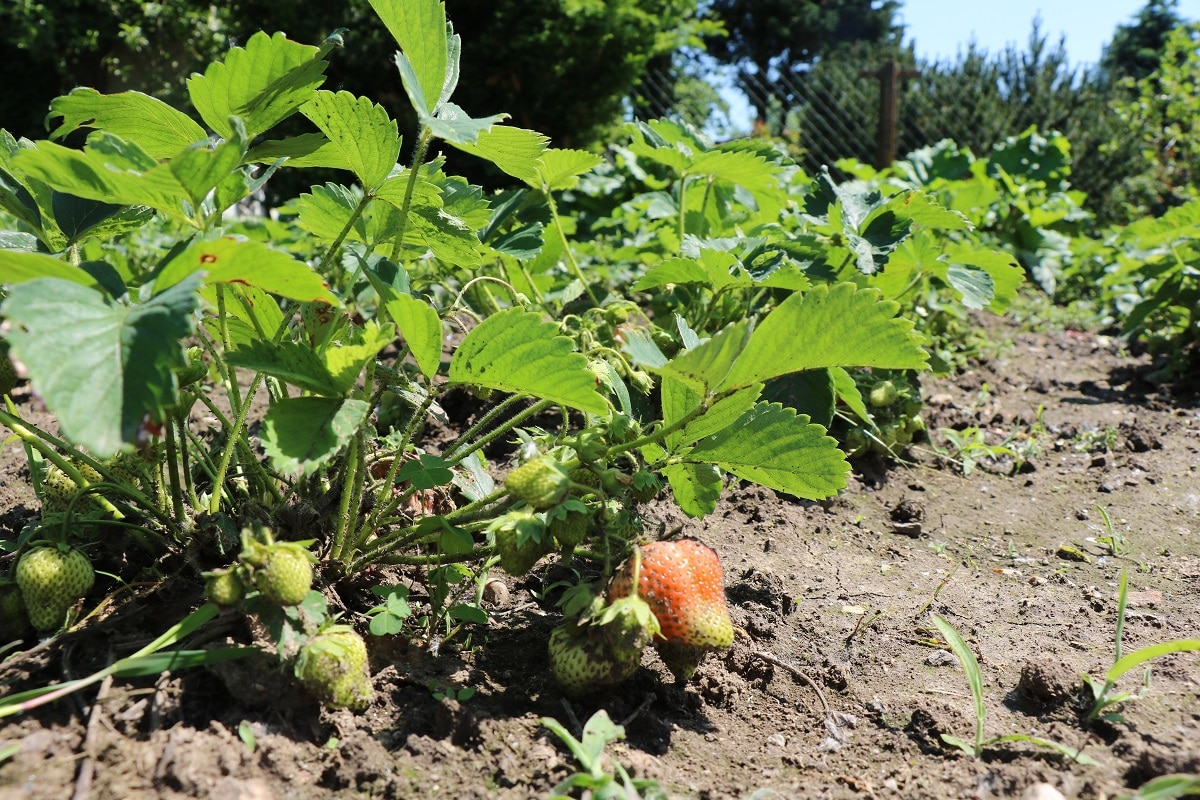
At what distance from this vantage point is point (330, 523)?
1.46 metres

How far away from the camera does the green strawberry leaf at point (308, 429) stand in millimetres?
1059

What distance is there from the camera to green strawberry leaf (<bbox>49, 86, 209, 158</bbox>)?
126 centimetres

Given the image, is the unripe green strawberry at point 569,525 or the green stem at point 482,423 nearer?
the unripe green strawberry at point 569,525

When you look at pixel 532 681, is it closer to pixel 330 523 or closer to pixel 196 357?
pixel 330 523

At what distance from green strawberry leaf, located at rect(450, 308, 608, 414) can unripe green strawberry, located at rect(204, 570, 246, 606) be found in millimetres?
373

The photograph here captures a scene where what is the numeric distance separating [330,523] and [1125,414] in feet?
9.32

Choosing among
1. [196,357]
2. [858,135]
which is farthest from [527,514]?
[858,135]

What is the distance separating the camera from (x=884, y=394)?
7.95 feet

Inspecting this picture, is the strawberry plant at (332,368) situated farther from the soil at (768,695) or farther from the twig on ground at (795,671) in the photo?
the twig on ground at (795,671)

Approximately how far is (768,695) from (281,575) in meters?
0.75

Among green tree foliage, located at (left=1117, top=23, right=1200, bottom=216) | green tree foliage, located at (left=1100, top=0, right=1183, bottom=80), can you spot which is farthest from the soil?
green tree foliage, located at (left=1100, top=0, right=1183, bottom=80)

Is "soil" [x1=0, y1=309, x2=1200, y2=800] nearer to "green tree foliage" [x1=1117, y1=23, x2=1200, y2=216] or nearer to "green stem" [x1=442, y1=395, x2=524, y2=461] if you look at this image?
"green stem" [x1=442, y1=395, x2=524, y2=461]

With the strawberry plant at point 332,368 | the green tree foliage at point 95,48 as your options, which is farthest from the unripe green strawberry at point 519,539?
the green tree foliage at point 95,48

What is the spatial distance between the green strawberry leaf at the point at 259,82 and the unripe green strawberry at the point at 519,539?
0.63 meters
